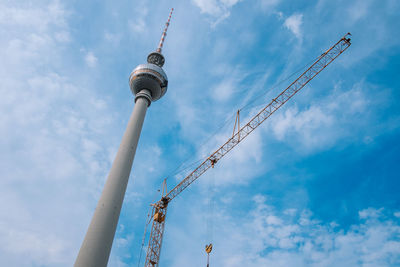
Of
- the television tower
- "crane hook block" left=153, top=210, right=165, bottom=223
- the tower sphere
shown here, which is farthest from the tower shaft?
"crane hook block" left=153, top=210, right=165, bottom=223

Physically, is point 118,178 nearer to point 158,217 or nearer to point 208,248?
point 208,248

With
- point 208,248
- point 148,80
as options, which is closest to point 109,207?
point 148,80

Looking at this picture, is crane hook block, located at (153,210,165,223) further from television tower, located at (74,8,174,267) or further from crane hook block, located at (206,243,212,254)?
television tower, located at (74,8,174,267)

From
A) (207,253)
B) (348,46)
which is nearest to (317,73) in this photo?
(348,46)

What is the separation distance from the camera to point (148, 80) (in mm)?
49281

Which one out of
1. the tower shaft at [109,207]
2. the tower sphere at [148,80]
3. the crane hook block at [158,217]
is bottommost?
the tower shaft at [109,207]

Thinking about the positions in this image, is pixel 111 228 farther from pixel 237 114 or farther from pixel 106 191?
pixel 237 114

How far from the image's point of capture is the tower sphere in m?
49.4

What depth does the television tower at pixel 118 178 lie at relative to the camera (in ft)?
90.5

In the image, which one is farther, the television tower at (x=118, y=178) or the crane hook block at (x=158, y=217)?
the crane hook block at (x=158, y=217)

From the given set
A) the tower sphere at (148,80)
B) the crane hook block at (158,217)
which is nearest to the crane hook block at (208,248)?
the crane hook block at (158,217)

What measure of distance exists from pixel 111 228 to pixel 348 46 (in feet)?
194

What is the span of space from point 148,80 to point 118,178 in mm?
20795

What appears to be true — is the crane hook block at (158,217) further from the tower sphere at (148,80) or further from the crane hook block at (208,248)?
the tower sphere at (148,80)
